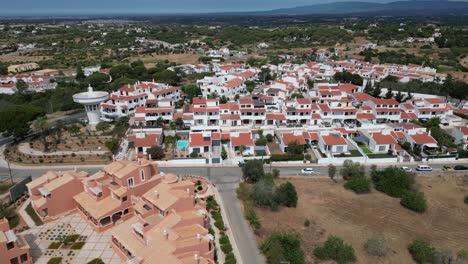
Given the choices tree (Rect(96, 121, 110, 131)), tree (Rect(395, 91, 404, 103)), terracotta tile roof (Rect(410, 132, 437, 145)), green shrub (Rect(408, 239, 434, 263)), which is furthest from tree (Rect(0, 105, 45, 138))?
tree (Rect(395, 91, 404, 103))

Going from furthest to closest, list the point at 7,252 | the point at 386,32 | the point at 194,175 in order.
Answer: the point at 386,32 < the point at 194,175 < the point at 7,252

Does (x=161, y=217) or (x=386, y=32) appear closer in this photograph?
(x=161, y=217)

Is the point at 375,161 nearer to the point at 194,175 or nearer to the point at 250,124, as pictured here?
the point at 250,124

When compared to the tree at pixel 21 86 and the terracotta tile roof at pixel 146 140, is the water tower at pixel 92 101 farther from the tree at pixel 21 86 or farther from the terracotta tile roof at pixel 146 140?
the tree at pixel 21 86

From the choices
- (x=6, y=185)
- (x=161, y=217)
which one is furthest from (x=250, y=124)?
(x=6, y=185)

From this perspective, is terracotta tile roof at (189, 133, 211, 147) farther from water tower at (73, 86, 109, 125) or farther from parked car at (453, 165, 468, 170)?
parked car at (453, 165, 468, 170)

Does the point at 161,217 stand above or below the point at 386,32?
below
